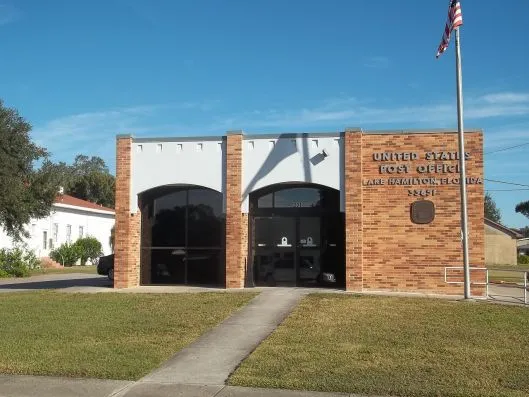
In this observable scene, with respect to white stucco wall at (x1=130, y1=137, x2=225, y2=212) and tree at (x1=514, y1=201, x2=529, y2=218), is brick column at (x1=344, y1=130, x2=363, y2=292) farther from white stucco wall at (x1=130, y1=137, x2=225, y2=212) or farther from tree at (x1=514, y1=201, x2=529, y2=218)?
tree at (x1=514, y1=201, x2=529, y2=218)

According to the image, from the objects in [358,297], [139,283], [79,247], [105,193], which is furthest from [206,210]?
[105,193]

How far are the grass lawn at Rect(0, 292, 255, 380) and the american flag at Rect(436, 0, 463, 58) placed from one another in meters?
8.38

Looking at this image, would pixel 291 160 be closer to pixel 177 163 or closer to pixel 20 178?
pixel 177 163

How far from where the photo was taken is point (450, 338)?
1072 cm

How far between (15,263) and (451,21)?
27.2 m

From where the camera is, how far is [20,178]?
2831cm

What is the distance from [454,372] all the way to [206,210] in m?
12.2

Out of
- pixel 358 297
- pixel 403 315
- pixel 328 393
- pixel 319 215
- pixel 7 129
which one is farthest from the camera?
pixel 7 129

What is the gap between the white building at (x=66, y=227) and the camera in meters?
42.0

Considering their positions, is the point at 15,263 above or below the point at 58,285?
above

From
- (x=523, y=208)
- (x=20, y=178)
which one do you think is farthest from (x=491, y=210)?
(x=20, y=178)

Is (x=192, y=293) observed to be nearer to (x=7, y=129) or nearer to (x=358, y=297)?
(x=358, y=297)

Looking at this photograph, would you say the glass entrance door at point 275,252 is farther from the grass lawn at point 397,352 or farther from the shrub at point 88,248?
the shrub at point 88,248

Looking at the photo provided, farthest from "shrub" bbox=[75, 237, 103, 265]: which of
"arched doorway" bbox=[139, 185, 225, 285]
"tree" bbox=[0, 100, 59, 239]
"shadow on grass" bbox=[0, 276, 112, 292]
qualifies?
"arched doorway" bbox=[139, 185, 225, 285]
